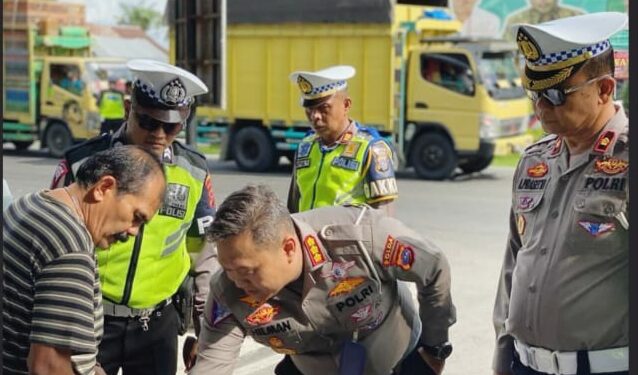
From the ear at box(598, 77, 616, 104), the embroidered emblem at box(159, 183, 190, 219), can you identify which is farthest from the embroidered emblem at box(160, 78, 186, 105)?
the ear at box(598, 77, 616, 104)

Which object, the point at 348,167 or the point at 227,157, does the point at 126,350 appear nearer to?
the point at 348,167

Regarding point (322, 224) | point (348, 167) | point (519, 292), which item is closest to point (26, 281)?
point (322, 224)

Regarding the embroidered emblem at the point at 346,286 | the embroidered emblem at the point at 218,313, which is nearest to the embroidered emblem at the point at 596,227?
the embroidered emblem at the point at 346,286

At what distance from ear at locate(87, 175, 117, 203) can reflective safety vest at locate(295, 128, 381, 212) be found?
2990 millimetres

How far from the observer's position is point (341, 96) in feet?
20.7

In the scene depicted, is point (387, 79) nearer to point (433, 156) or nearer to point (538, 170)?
point (433, 156)

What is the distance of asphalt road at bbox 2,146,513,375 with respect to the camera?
7129mm

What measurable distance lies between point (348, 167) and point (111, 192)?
10.3 ft

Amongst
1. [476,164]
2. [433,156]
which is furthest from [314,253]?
[476,164]

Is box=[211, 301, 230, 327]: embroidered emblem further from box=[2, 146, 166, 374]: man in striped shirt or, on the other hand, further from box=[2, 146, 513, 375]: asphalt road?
box=[2, 146, 513, 375]: asphalt road

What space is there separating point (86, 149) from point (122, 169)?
125cm

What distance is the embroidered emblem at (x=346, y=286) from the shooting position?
330 cm

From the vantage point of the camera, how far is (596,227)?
3.01m

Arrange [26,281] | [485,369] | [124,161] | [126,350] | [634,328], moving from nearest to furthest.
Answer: [634,328]
[26,281]
[124,161]
[126,350]
[485,369]
